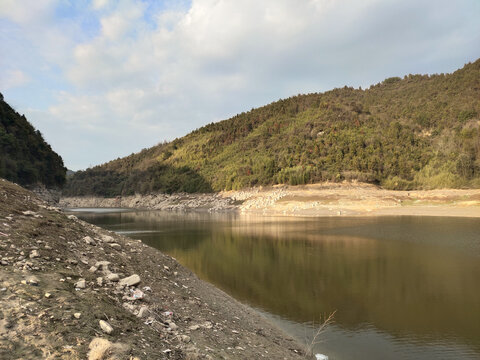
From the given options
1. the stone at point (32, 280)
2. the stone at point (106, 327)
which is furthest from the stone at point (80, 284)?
the stone at point (106, 327)

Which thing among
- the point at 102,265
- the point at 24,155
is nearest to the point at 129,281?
the point at 102,265

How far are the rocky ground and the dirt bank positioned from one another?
4727 cm

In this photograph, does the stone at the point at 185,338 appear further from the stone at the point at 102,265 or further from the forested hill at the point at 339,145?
the forested hill at the point at 339,145

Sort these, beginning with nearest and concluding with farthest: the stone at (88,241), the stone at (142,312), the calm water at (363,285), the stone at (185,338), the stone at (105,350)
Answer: the stone at (105,350) → the stone at (185,338) → the stone at (142,312) → the calm water at (363,285) → the stone at (88,241)

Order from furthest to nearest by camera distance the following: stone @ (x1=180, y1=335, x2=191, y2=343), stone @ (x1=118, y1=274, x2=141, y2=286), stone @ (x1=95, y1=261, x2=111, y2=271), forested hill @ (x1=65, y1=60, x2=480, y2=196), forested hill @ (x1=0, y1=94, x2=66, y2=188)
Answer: forested hill @ (x1=65, y1=60, x2=480, y2=196), forested hill @ (x1=0, y1=94, x2=66, y2=188), stone @ (x1=95, y1=261, x2=111, y2=271), stone @ (x1=118, y1=274, x2=141, y2=286), stone @ (x1=180, y1=335, x2=191, y2=343)

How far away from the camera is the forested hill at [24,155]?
3322cm

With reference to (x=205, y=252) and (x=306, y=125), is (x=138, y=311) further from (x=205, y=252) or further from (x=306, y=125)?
(x=306, y=125)

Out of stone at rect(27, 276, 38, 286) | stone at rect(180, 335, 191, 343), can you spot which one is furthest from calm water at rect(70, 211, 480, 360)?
stone at rect(27, 276, 38, 286)

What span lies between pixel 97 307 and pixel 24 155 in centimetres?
4185

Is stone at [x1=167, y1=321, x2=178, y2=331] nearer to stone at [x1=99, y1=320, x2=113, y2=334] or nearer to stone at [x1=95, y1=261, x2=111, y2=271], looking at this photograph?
stone at [x1=99, y1=320, x2=113, y2=334]

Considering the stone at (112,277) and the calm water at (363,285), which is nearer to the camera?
the stone at (112,277)

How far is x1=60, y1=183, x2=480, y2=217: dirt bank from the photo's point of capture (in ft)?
170

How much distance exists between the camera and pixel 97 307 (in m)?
5.77

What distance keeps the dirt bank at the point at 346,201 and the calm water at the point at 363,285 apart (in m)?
25.3
